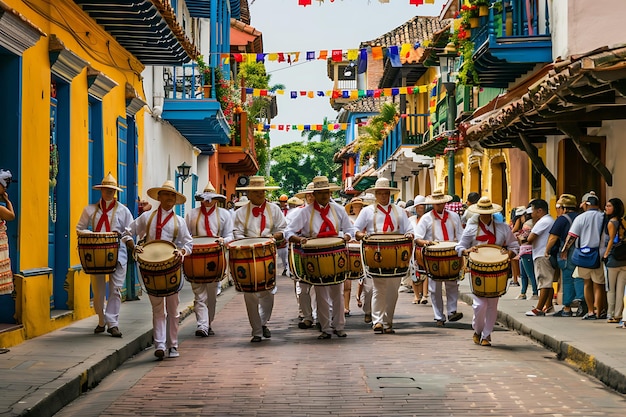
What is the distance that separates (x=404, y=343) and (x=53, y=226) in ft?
17.0

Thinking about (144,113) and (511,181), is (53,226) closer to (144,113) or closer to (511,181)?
(144,113)

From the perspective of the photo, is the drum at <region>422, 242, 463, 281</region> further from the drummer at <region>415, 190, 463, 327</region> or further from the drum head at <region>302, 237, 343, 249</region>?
the drum head at <region>302, 237, 343, 249</region>

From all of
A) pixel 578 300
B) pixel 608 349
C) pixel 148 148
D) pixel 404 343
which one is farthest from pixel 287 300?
pixel 608 349

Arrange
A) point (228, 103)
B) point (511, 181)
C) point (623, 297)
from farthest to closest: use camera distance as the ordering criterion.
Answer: point (228, 103) → point (511, 181) → point (623, 297)

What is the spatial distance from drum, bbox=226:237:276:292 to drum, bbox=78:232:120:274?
1477mm

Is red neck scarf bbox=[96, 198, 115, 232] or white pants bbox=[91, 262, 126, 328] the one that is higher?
red neck scarf bbox=[96, 198, 115, 232]

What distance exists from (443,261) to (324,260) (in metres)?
2.32

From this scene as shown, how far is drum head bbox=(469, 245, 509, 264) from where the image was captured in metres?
12.3

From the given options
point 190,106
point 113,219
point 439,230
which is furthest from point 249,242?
point 190,106

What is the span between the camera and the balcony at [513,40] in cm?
2038

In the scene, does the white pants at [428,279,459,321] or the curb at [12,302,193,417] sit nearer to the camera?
the curb at [12,302,193,417]

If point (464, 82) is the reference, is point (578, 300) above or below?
below

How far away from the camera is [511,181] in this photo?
24734 millimetres

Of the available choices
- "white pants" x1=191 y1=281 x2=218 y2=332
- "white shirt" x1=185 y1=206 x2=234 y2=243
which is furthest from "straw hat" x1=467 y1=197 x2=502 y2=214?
"white pants" x1=191 y1=281 x2=218 y2=332
